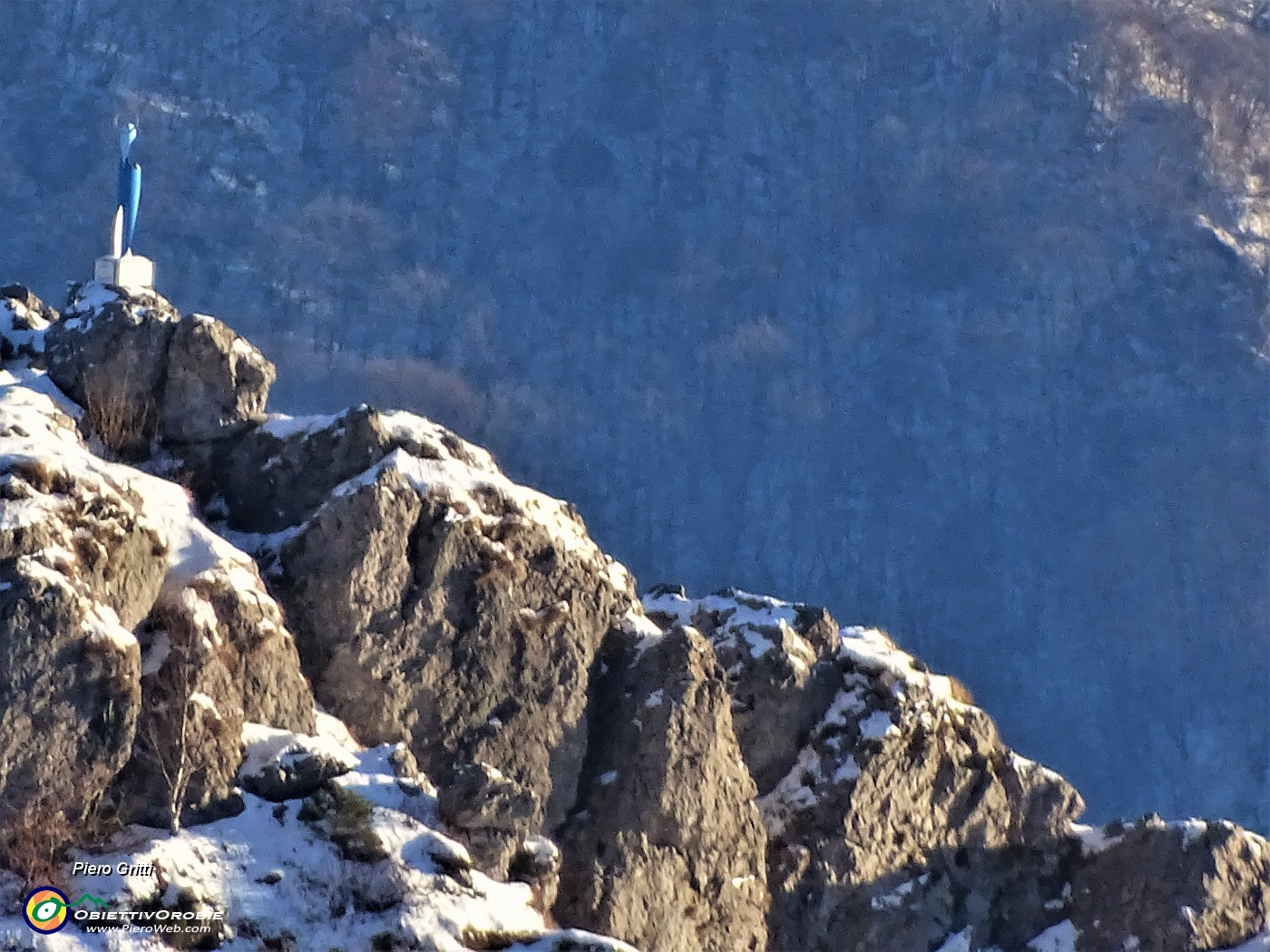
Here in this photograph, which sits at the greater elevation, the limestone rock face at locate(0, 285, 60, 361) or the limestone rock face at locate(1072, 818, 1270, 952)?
the limestone rock face at locate(0, 285, 60, 361)

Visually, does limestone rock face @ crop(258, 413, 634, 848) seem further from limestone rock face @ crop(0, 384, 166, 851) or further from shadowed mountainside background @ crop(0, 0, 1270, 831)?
shadowed mountainside background @ crop(0, 0, 1270, 831)

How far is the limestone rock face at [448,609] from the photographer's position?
123 feet

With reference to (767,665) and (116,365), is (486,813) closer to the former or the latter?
(767,665)

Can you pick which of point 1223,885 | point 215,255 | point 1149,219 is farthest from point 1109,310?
point 1223,885

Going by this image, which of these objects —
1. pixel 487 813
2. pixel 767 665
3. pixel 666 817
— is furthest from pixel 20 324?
pixel 767 665

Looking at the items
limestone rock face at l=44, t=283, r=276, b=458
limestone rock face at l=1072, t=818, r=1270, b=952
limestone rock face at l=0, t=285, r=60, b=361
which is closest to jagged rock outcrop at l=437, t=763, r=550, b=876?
limestone rock face at l=44, t=283, r=276, b=458

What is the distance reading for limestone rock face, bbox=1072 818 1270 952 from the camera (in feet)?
141

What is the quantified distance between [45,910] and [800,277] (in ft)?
376

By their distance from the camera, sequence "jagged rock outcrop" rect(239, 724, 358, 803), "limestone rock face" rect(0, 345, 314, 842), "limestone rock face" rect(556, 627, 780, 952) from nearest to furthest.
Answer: "limestone rock face" rect(0, 345, 314, 842) < "jagged rock outcrop" rect(239, 724, 358, 803) < "limestone rock face" rect(556, 627, 780, 952)

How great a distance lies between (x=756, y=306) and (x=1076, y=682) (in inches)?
1412

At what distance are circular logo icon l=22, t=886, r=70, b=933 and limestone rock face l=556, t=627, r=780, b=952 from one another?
1095 cm

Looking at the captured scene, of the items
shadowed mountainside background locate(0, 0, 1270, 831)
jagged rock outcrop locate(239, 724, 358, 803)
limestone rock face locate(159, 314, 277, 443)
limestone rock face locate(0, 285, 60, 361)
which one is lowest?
shadowed mountainside background locate(0, 0, 1270, 831)

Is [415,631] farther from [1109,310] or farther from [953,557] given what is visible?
[1109,310]

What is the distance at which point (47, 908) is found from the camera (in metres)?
30.0
